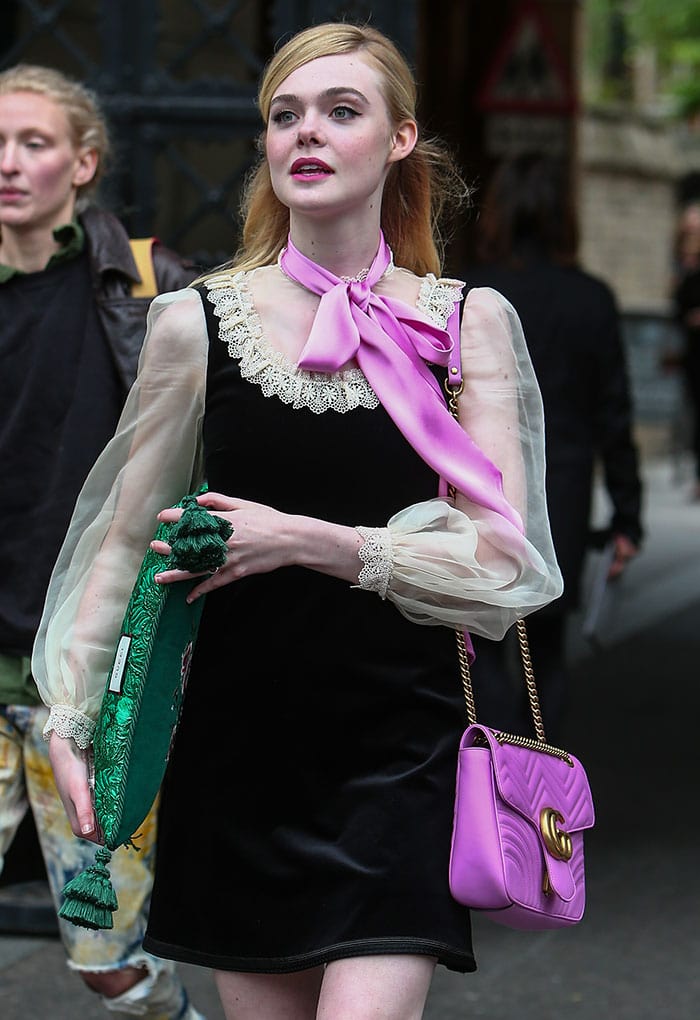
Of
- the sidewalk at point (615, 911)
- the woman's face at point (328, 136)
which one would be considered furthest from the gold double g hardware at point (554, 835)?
the sidewalk at point (615, 911)

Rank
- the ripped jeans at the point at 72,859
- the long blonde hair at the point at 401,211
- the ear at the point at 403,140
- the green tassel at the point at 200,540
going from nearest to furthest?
the green tassel at the point at 200,540, the ear at the point at 403,140, the long blonde hair at the point at 401,211, the ripped jeans at the point at 72,859

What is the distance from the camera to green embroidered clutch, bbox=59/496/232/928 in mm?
2549

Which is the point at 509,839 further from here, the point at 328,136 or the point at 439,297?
the point at 328,136

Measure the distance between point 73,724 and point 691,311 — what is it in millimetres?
12964

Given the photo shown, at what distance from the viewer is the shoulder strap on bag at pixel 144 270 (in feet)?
12.8

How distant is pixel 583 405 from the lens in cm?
554

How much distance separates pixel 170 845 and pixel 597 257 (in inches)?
726

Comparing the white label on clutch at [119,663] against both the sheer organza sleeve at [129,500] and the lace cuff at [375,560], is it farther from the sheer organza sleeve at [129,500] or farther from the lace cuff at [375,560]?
the lace cuff at [375,560]

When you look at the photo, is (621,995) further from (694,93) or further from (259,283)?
(694,93)

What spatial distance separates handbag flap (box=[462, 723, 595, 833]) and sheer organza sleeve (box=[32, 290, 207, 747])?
0.56 meters

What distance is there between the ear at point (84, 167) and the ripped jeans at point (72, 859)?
117 cm

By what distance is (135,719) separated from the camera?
2.57 m

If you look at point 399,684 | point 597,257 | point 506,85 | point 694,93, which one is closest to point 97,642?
point 399,684

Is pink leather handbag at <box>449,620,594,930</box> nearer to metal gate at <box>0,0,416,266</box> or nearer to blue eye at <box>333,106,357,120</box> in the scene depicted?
blue eye at <box>333,106,357,120</box>
